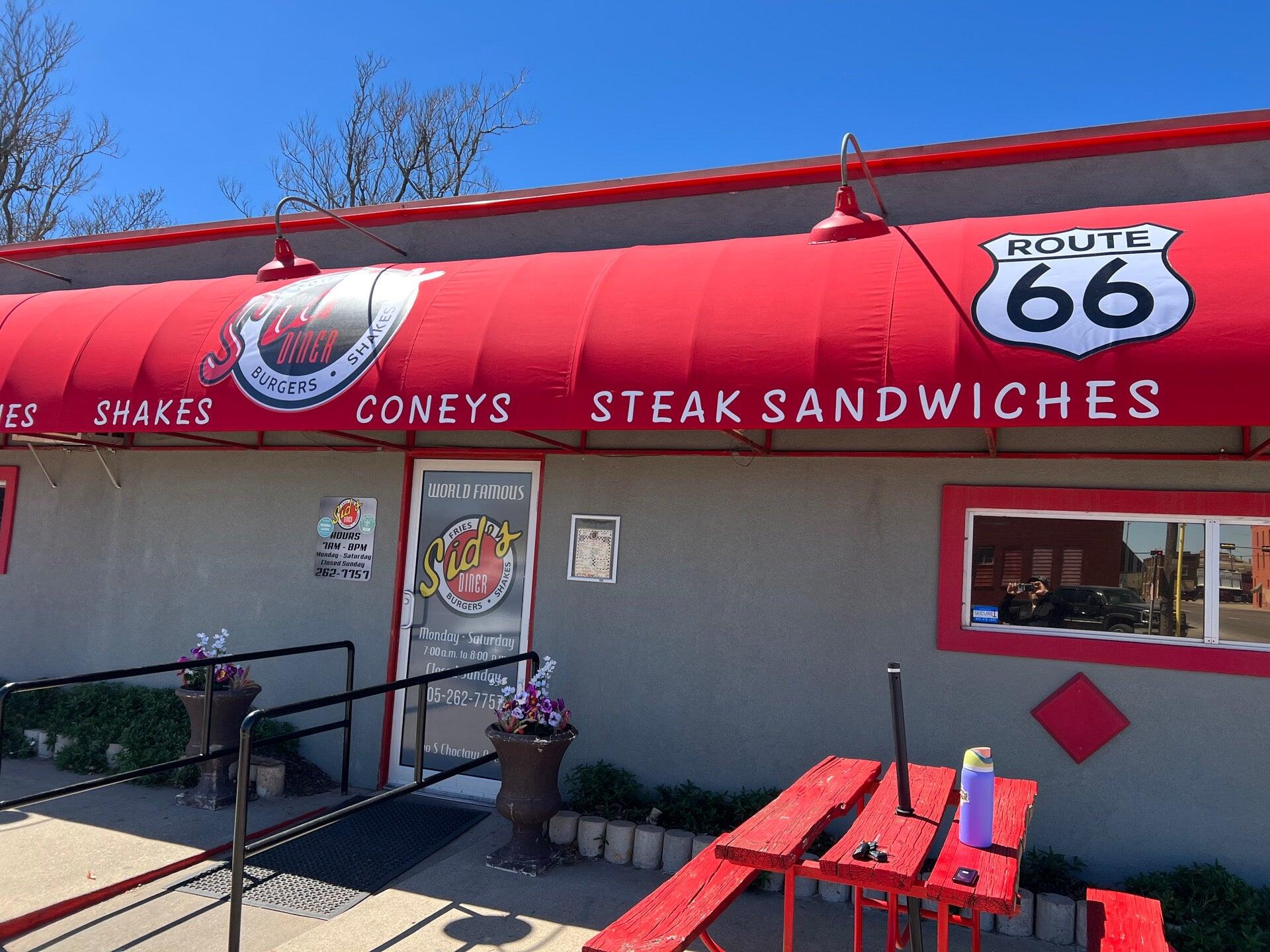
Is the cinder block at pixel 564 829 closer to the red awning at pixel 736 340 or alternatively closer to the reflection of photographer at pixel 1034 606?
the red awning at pixel 736 340

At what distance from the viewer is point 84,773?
23.3 ft

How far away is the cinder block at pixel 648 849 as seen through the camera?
214 inches

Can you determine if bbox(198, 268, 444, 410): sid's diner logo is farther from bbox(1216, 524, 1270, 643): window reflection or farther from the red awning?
bbox(1216, 524, 1270, 643): window reflection

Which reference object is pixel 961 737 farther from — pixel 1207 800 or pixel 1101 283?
pixel 1101 283

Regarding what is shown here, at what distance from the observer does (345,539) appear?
7.26m

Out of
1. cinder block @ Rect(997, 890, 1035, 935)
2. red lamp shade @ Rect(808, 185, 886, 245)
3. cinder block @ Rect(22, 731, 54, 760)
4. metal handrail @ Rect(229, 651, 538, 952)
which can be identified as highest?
red lamp shade @ Rect(808, 185, 886, 245)

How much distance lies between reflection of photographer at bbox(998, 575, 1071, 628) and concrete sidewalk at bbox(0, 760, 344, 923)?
4.75m

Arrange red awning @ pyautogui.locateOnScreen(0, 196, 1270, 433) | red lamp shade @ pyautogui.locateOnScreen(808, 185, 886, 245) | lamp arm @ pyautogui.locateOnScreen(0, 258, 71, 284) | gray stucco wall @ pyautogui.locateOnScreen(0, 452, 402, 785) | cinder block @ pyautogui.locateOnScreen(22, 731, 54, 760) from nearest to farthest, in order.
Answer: red awning @ pyautogui.locateOnScreen(0, 196, 1270, 433) < red lamp shade @ pyautogui.locateOnScreen(808, 185, 886, 245) < gray stucco wall @ pyautogui.locateOnScreen(0, 452, 402, 785) < cinder block @ pyautogui.locateOnScreen(22, 731, 54, 760) < lamp arm @ pyautogui.locateOnScreen(0, 258, 71, 284)

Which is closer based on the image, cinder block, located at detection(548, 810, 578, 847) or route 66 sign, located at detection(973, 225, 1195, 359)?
route 66 sign, located at detection(973, 225, 1195, 359)

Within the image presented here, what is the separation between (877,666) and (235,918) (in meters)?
3.73

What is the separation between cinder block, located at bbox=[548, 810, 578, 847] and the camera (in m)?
5.64


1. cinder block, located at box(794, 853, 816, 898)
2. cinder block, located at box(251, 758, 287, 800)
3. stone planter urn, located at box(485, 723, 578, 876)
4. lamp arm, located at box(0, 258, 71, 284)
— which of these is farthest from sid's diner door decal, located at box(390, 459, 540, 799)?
lamp arm, located at box(0, 258, 71, 284)

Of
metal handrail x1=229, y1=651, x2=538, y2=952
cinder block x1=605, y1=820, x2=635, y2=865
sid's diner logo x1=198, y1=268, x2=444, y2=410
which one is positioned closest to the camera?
metal handrail x1=229, y1=651, x2=538, y2=952

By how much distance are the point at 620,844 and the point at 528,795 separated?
0.64 m
